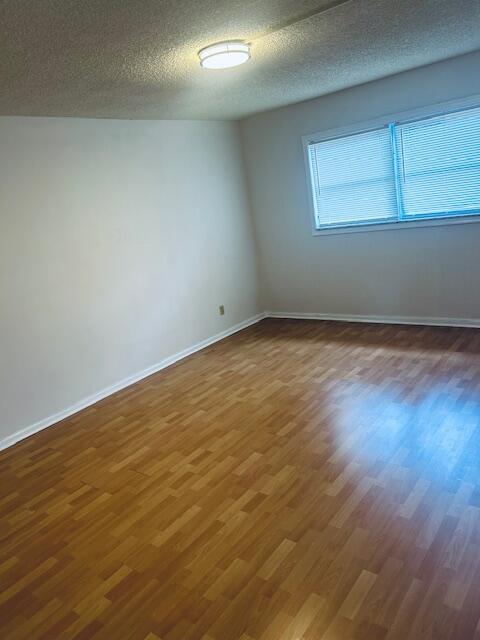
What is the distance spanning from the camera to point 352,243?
504 centimetres

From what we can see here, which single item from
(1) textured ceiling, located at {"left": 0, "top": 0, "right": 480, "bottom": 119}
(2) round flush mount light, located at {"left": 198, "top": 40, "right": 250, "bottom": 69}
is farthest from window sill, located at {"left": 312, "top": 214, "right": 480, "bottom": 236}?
(2) round flush mount light, located at {"left": 198, "top": 40, "right": 250, "bottom": 69}

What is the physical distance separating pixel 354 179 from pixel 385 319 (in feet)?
4.94

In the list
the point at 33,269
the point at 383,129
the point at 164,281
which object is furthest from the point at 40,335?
the point at 383,129

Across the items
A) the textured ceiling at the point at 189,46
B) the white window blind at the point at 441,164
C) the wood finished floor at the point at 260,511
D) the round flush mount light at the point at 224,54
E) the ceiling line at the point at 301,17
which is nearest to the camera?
the wood finished floor at the point at 260,511

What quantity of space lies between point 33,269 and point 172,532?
229cm

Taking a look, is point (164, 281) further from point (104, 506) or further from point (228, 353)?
point (104, 506)

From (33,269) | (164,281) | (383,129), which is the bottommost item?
(164,281)

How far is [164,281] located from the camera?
4664 mm

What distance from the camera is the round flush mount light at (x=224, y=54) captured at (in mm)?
2613

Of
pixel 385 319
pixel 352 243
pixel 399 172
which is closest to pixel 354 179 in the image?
pixel 399 172

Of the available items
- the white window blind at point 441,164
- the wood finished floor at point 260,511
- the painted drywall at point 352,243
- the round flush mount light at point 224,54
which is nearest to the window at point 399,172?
the white window blind at point 441,164

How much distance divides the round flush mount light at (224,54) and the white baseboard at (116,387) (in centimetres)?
272

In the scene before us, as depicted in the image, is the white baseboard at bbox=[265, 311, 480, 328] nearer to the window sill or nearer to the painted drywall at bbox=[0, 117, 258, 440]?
the painted drywall at bbox=[0, 117, 258, 440]

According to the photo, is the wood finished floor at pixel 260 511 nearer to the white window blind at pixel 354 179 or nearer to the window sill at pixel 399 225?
the window sill at pixel 399 225
